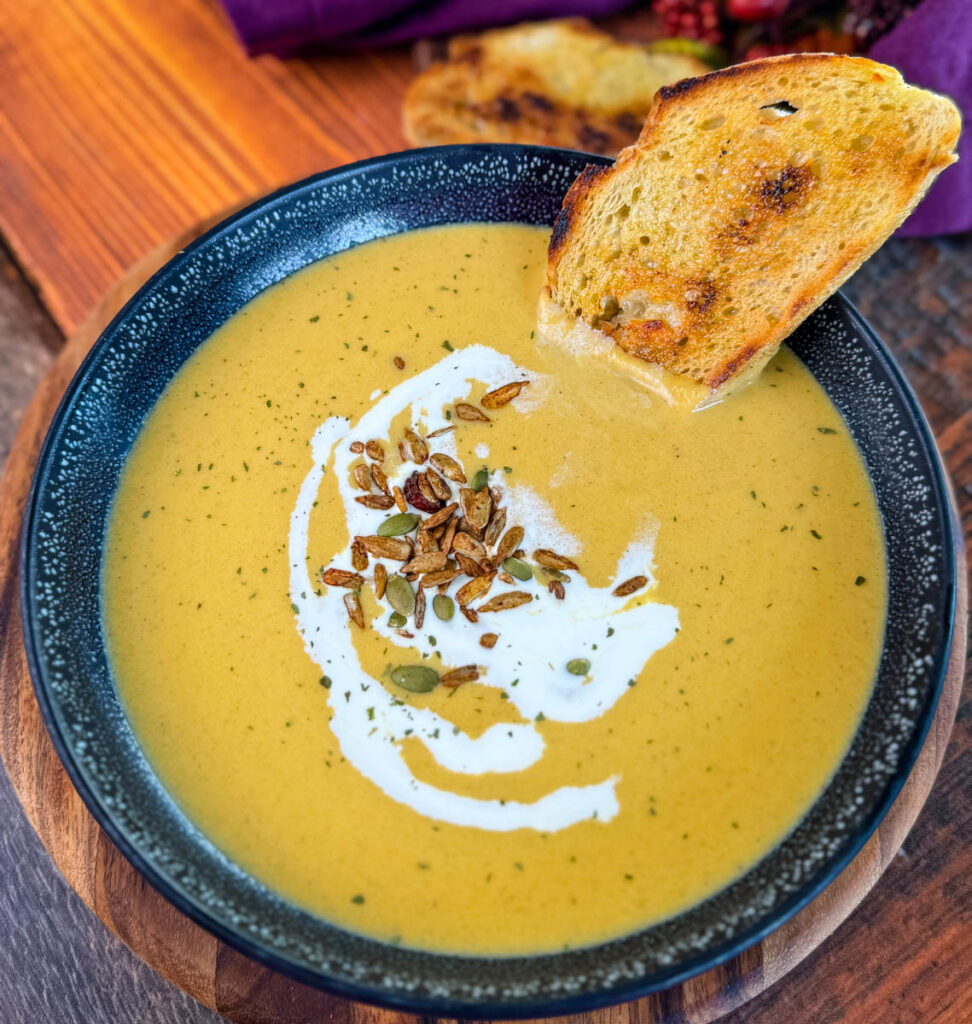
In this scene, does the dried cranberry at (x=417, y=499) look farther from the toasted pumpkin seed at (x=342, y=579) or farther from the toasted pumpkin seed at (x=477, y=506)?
the toasted pumpkin seed at (x=342, y=579)

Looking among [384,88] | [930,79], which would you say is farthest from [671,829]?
[384,88]

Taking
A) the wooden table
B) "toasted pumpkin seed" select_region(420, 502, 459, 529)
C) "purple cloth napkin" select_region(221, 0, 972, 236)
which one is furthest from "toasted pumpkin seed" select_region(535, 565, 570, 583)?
"purple cloth napkin" select_region(221, 0, 972, 236)

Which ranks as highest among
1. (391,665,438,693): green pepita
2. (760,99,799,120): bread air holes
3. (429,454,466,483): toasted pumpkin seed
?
(760,99,799,120): bread air holes

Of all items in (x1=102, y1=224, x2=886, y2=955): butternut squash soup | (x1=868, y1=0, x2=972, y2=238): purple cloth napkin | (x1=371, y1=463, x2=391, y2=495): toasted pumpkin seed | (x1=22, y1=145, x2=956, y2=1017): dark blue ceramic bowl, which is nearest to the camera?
(x1=22, y1=145, x2=956, y2=1017): dark blue ceramic bowl

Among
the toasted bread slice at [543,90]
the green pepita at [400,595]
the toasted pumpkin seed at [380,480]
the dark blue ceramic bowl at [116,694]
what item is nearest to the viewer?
the dark blue ceramic bowl at [116,694]

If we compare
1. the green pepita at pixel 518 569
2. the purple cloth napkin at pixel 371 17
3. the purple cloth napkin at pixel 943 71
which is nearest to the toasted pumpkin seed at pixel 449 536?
the green pepita at pixel 518 569

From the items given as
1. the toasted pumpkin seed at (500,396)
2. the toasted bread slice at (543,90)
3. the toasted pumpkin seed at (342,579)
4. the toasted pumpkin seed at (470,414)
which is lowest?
the toasted pumpkin seed at (342,579)

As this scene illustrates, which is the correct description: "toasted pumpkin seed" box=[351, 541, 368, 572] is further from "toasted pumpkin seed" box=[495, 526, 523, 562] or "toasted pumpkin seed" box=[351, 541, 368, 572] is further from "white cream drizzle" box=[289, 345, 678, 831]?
"toasted pumpkin seed" box=[495, 526, 523, 562]

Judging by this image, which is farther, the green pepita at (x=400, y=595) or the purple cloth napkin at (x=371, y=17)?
the purple cloth napkin at (x=371, y=17)

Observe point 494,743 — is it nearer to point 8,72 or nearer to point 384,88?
point 384,88

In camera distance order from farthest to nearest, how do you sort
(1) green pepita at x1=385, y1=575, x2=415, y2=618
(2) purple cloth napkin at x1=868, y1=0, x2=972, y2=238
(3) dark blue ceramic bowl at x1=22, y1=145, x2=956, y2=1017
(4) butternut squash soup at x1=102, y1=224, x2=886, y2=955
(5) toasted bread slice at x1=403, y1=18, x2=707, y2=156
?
(5) toasted bread slice at x1=403, y1=18, x2=707, y2=156
(2) purple cloth napkin at x1=868, y1=0, x2=972, y2=238
(1) green pepita at x1=385, y1=575, x2=415, y2=618
(4) butternut squash soup at x1=102, y1=224, x2=886, y2=955
(3) dark blue ceramic bowl at x1=22, y1=145, x2=956, y2=1017
